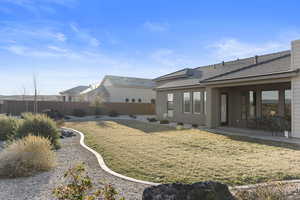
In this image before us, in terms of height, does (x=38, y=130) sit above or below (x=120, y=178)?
above

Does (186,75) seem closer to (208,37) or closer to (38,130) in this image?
(208,37)

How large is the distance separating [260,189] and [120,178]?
9.15 feet

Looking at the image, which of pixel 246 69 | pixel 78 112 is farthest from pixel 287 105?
pixel 78 112

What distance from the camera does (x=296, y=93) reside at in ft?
31.2

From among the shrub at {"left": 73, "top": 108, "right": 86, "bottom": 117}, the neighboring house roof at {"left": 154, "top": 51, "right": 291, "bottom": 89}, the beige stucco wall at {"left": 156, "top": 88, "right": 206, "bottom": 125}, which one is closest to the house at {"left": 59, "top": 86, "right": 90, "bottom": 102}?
the shrub at {"left": 73, "top": 108, "right": 86, "bottom": 117}

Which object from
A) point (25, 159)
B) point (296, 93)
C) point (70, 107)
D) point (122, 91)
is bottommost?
point (25, 159)

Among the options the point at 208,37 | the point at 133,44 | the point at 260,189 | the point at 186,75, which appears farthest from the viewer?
the point at 186,75

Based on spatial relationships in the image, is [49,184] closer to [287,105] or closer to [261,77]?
[261,77]

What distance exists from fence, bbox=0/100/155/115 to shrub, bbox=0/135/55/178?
68.9 feet

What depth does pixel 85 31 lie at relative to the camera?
44.1 feet

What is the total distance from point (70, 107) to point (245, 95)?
2022 centimetres

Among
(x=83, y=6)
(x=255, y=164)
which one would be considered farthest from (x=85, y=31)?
(x=255, y=164)

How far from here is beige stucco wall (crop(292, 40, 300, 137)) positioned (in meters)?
9.45

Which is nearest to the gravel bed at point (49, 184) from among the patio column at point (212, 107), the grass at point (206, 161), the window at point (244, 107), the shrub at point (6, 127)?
the grass at point (206, 161)
